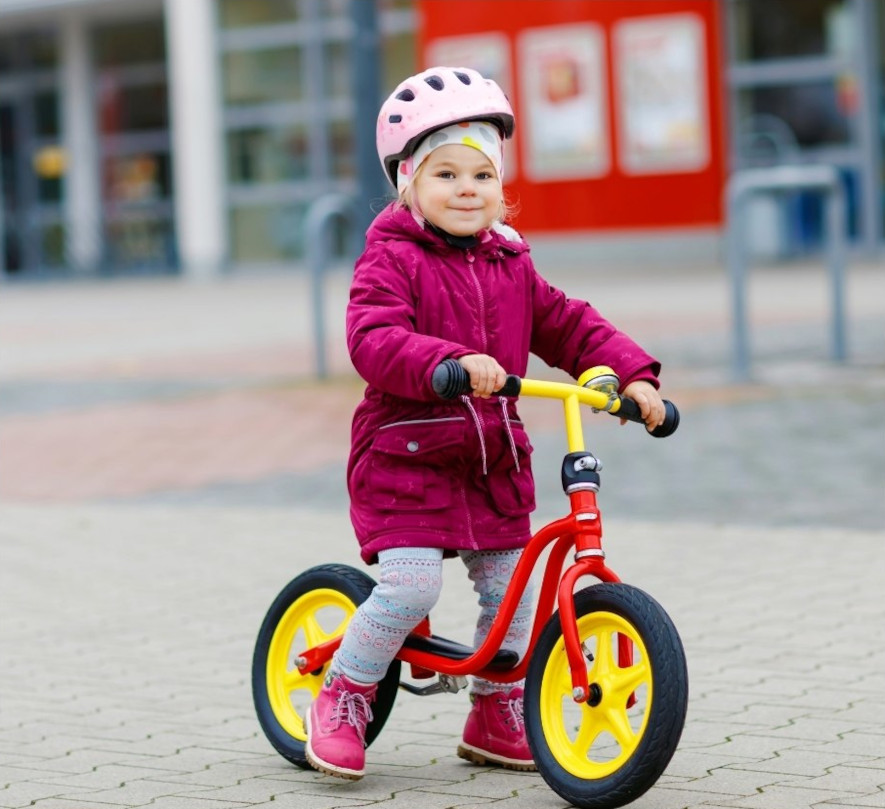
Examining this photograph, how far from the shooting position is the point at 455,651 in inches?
153

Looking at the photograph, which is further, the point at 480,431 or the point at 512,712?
the point at 512,712

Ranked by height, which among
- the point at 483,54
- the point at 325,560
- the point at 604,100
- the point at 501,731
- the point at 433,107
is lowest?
the point at 325,560

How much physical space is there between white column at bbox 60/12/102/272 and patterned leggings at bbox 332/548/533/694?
30.4 m

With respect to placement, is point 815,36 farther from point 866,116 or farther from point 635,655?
point 635,655

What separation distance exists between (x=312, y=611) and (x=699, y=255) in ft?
65.8

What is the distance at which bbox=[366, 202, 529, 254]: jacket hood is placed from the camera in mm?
3807

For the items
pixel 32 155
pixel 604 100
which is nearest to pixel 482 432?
pixel 604 100

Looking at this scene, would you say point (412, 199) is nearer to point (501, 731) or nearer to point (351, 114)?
point (501, 731)

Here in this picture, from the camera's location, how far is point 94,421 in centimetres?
1137

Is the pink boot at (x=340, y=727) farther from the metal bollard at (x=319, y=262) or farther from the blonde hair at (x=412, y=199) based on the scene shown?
the metal bollard at (x=319, y=262)

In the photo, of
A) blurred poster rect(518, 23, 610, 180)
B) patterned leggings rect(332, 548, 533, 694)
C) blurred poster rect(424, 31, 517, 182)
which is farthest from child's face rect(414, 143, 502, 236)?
blurred poster rect(424, 31, 517, 182)

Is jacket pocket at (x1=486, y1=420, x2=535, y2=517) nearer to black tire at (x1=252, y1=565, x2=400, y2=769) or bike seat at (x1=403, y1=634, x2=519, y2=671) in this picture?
bike seat at (x1=403, y1=634, x2=519, y2=671)

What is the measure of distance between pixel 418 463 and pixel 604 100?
2081 cm

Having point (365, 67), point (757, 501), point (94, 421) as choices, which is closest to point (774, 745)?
point (757, 501)
